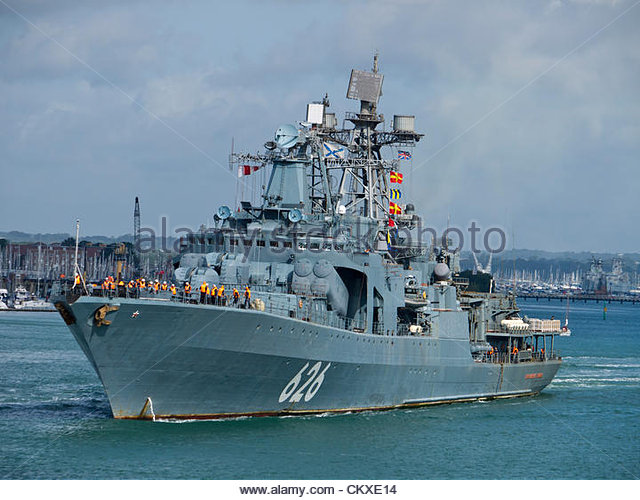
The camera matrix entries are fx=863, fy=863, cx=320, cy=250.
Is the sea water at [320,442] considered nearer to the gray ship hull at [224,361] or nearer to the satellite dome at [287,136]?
the gray ship hull at [224,361]

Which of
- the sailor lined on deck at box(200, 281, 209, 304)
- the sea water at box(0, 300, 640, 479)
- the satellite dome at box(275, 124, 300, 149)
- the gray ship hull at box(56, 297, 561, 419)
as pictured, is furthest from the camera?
the satellite dome at box(275, 124, 300, 149)

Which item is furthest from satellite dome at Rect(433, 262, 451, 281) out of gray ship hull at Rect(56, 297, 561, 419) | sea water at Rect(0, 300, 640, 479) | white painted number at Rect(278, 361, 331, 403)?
white painted number at Rect(278, 361, 331, 403)

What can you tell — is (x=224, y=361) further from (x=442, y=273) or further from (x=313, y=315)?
(x=442, y=273)

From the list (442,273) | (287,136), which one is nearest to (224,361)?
(287,136)

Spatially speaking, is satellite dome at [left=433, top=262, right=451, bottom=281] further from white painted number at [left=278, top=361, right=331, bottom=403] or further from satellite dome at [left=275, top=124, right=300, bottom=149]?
white painted number at [left=278, top=361, right=331, bottom=403]

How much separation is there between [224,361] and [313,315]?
4.07m

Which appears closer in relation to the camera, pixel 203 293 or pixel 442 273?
pixel 203 293

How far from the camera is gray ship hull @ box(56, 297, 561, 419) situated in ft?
81.4

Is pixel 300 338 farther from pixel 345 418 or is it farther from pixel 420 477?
pixel 420 477

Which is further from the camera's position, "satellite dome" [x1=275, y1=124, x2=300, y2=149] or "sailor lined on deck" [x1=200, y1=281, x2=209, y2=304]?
"satellite dome" [x1=275, y1=124, x2=300, y2=149]

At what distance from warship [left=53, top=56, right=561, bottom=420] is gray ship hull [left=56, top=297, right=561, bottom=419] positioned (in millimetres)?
42

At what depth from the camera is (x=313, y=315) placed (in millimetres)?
28703

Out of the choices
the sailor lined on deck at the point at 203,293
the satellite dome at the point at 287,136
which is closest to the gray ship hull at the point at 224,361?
the sailor lined on deck at the point at 203,293

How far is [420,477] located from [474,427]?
7.57 meters
